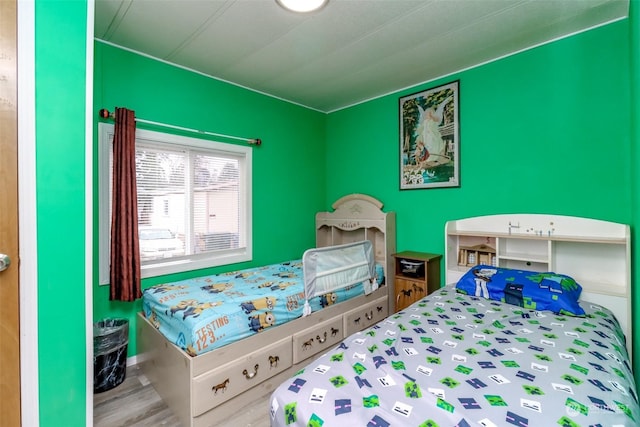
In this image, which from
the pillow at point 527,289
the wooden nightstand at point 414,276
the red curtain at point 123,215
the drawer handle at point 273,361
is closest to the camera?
the pillow at point 527,289

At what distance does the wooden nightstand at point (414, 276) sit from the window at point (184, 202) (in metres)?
1.64

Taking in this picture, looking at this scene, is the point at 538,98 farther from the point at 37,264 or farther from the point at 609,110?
the point at 37,264

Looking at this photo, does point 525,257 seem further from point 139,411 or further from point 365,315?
point 139,411

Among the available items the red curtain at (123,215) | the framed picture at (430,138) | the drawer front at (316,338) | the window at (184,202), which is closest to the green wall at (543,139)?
the framed picture at (430,138)

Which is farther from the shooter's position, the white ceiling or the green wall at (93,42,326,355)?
the green wall at (93,42,326,355)

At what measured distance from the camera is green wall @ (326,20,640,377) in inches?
82.4

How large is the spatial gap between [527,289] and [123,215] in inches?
118

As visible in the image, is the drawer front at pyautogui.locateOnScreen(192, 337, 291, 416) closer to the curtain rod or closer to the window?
the window

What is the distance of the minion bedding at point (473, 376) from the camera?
0.98 m

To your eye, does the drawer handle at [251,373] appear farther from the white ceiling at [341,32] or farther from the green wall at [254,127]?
the white ceiling at [341,32]

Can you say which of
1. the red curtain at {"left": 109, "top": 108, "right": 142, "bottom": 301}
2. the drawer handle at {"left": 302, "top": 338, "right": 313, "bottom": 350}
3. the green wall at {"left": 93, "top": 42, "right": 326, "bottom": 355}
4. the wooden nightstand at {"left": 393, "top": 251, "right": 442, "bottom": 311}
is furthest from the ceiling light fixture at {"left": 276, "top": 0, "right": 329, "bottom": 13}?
the drawer handle at {"left": 302, "top": 338, "right": 313, "bottom": 350}

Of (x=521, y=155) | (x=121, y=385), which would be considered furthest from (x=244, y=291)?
(x=521, y=155)

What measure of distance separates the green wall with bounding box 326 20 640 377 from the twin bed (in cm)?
37

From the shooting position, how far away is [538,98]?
239 cm
